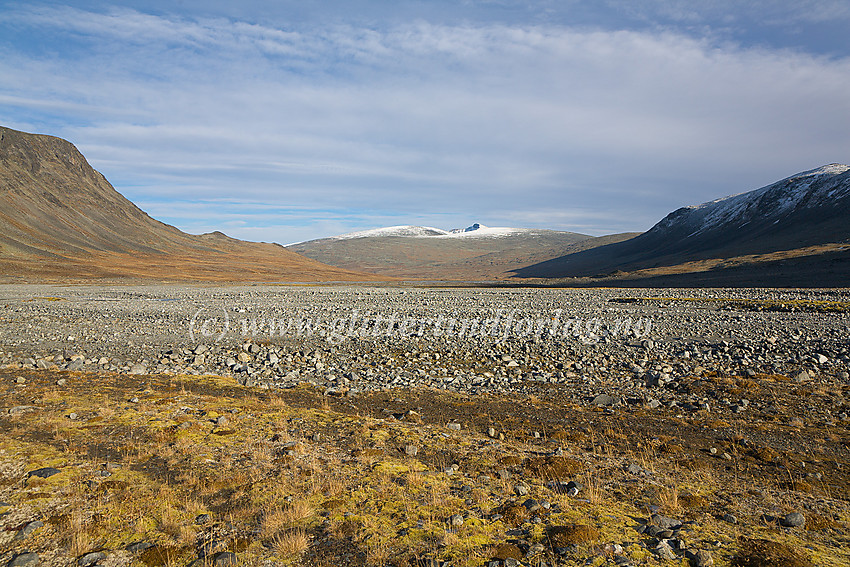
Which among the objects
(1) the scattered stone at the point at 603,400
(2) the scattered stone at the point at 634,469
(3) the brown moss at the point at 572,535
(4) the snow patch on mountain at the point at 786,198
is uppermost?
(4) the snow patch on mountain at the point at 786,198

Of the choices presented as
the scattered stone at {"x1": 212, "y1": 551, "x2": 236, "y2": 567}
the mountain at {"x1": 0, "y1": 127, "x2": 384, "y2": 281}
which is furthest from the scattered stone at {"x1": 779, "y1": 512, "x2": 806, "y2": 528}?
the mountain at {"x1": 0, "y1": 127, "x2": 384, "y2": 281}

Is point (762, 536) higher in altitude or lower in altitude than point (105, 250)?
lower

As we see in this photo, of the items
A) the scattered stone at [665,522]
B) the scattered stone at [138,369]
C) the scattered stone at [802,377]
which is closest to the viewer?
the scattered stone at [665,522]

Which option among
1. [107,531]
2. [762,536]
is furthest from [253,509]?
[762,536]

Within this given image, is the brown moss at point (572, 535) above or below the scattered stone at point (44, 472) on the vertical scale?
below

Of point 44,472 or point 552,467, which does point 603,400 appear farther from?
point 44,472

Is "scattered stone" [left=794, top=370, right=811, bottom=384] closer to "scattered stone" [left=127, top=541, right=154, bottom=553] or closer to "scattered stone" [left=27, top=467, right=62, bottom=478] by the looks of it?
"scattered stone" [left=127, top=541, right=154, bottom=553]

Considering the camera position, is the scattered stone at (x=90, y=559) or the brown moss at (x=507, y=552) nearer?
the scattered stone at (x=90, y=559)

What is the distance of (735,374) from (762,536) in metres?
10.8

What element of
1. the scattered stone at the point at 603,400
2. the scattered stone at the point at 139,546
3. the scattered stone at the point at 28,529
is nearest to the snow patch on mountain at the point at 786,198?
the scattered stone at the point at 603,400

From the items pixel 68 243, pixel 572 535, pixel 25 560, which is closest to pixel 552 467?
pixel 572 535

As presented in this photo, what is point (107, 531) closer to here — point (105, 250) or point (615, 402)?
point (615, 402)

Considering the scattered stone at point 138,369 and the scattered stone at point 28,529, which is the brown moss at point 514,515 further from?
the scattered stone at point 138,369

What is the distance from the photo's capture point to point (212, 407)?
11648 mm
